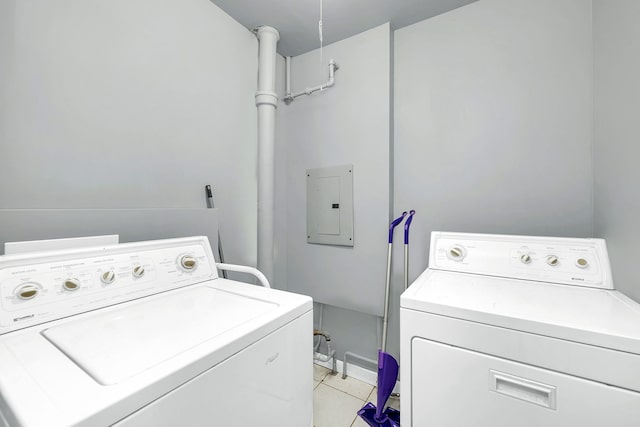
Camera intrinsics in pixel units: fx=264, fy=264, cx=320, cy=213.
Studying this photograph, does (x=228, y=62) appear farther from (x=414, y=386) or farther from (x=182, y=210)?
(x=414, y=386)

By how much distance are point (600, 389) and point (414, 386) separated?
54cm

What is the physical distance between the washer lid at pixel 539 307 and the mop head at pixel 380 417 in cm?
89

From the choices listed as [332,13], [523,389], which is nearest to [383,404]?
[523,389]

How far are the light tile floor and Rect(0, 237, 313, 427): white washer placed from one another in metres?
0.88

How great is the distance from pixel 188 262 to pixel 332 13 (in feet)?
6.17

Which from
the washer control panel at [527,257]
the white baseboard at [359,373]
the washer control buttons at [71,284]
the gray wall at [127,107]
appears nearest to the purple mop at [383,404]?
the white baseboard at [359,373]

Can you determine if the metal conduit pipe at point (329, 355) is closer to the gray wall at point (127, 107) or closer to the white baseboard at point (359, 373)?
the white baseboard at point (359, 373)

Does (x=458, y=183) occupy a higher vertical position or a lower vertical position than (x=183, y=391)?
higher

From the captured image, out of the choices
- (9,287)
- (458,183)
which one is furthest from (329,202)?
(9,287)

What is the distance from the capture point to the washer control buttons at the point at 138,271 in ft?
3.36

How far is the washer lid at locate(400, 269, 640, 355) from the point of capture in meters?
0.78

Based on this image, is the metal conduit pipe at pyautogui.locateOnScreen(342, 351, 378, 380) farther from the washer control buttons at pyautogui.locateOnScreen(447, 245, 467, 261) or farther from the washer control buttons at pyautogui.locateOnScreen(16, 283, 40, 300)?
the washer control buttons at pyautogui.locateOnScreen(16, 283, 40, 300)

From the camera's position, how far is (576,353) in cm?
78

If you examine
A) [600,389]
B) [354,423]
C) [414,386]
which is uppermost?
[600,389]
